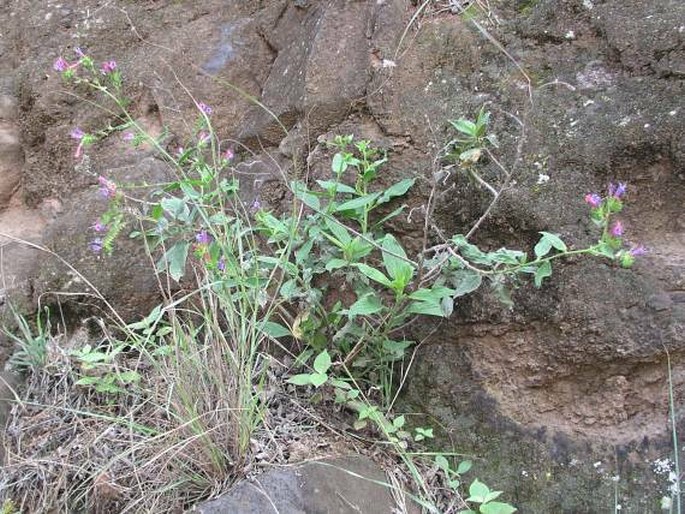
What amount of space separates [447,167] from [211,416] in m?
0.90

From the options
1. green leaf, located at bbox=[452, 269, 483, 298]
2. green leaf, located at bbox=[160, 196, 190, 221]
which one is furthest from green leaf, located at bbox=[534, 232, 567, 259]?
green leaf, located at bbox=[160, 196, 190, 221]

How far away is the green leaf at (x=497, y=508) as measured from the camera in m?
Answer: 1.80

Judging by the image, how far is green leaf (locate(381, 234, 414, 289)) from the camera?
184 centimetres

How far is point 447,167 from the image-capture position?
1.98m

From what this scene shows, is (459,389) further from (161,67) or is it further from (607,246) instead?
(161,67)

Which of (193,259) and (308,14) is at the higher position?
(308,14)

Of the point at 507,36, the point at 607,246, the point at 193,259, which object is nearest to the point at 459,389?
the point at 607,246

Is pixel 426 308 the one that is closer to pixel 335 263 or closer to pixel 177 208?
pixel 335 263

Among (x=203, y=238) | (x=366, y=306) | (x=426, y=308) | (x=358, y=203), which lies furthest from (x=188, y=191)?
(x=426, y=308)

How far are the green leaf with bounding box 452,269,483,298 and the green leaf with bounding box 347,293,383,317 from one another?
0.20 metres

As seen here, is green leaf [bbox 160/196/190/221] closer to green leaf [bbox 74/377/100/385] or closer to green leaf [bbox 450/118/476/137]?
green leaf [bbox 74/377/100/385]

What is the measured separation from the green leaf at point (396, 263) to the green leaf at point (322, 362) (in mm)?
277

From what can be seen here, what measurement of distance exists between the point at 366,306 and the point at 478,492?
21.7 inches

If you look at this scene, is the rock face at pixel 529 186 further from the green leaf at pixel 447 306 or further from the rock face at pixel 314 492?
the rock face at pixel 314 492
